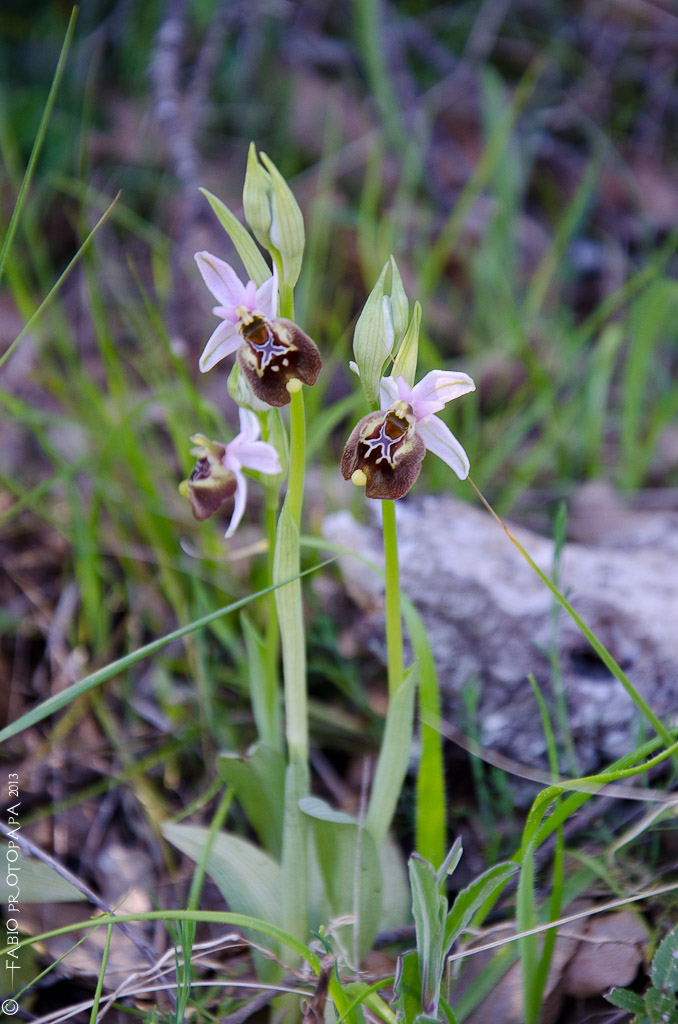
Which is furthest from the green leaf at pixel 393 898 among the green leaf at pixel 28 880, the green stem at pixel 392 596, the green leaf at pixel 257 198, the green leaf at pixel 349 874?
the green leaf at pixel 257 198

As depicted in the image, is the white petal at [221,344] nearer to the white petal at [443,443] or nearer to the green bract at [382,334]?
the green bract at [382,334]

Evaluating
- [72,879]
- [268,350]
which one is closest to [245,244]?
[268,350]

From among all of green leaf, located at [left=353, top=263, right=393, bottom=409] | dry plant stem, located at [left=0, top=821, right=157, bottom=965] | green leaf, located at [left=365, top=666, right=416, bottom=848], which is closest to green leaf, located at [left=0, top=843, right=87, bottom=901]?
dry plant stem, located at [left=0, top=821, right=157, bottom=965]

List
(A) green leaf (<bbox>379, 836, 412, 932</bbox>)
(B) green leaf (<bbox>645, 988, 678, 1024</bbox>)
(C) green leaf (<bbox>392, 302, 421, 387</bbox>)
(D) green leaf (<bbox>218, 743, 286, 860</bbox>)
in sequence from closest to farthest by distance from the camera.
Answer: (B) green leaf (<bbox>645, 988, 678, 1024</bbox>), (C) green leaf (<bbox>392, 302, 421, 387</bbox>), (D) green leaf (<bbox>218, 743, 286, 860</bbox>), (A) green leaf (<bbox>379, 836, 412, 932</bbox>)

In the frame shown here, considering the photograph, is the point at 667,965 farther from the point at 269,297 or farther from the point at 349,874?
the point at 269,297

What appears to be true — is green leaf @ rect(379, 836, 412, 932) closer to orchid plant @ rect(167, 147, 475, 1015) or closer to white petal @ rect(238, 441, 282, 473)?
orchid plant @ rect(167, 147, 475, 1015)

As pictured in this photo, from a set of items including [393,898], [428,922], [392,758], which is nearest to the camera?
[428,922]
